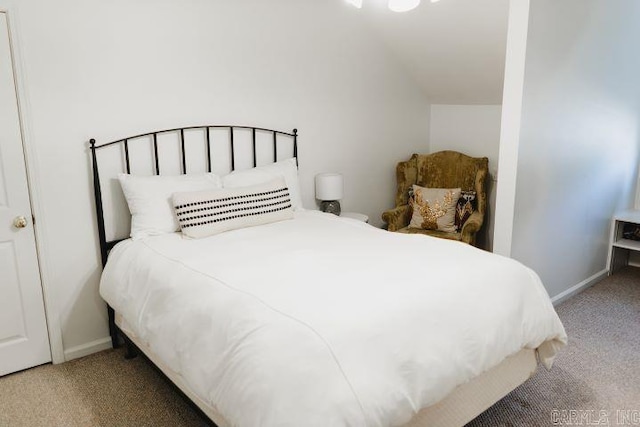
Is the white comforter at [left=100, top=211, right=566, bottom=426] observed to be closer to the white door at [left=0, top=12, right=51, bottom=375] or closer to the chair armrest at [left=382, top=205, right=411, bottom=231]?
the white door at [left=0, top=12, right=51, bottom=375]

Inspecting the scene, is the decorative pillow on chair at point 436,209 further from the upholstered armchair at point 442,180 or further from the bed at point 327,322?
the bed at point 327,322

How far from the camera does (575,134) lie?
3.45m

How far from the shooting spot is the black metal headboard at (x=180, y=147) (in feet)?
9.35

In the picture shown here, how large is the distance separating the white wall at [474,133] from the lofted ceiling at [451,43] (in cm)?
9

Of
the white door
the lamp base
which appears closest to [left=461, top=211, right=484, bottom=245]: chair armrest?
the lamp base

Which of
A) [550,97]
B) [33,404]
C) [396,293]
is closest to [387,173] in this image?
[550,97]

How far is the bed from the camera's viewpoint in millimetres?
1595

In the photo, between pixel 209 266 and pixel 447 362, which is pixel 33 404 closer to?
pixel 209 266

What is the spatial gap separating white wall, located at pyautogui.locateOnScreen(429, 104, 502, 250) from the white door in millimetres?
3294

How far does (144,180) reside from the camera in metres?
2.86

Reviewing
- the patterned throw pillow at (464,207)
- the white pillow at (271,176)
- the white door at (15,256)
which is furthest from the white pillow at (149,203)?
the patterned throw pillow at (464,207)

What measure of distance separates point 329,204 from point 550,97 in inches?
65.5

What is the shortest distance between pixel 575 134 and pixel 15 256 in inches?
139

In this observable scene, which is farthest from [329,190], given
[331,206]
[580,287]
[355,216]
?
[580,287]
